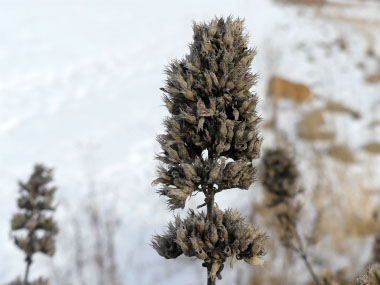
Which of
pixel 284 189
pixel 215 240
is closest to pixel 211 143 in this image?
pixel 215 240

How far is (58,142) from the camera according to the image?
12.8 meters

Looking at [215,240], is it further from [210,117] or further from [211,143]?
[210,117]

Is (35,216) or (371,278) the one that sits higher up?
(35,216)

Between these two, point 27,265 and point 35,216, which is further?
point 35,216

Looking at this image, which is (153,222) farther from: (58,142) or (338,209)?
(338,209)

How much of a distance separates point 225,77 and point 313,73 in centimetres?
1895

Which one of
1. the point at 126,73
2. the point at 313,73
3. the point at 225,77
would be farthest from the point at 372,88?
the point at 225,77

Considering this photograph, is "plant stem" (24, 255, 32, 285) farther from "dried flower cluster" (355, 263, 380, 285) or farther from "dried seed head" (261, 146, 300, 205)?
"dried flower cluster" (355, 263, 380, 285)

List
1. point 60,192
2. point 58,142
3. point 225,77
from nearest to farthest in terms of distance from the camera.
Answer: point 225,77
point 60,192
point 58,142

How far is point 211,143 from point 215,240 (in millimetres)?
468

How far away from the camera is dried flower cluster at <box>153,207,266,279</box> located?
1810 mm

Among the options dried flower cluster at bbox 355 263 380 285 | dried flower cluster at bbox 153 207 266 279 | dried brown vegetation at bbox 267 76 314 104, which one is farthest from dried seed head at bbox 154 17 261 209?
dried brown vegetation at bbox 267 76 314 104

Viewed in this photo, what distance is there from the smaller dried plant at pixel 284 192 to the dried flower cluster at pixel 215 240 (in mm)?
2719

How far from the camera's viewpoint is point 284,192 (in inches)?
179
